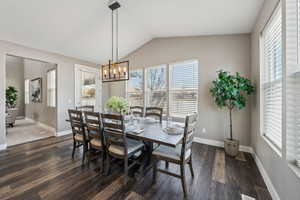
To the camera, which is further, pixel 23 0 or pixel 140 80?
pixel 140 80

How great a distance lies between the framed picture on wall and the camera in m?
5.41

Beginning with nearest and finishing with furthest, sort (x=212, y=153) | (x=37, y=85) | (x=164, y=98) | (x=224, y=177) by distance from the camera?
(x=224, y=177)
(x=212, y=153)
(x=164, y=98)
(x=37, y=85)

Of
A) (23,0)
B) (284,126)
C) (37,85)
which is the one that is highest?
(23,0)

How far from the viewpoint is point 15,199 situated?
63.2 inches

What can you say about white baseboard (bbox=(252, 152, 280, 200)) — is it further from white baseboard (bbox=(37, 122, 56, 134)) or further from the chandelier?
white baseboard (bbox=(37, 122, 56, 134))

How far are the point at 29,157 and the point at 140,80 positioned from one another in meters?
3.55

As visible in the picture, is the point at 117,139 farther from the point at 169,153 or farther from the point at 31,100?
the point at 31,100

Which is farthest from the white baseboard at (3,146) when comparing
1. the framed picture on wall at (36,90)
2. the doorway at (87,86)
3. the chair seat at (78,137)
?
the framed picture on wall at (36,90)

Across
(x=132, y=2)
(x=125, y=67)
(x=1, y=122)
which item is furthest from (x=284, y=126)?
(x=1, y=122)

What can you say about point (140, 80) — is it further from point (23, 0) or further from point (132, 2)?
point (23, 0)

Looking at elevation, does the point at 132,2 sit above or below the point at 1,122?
above

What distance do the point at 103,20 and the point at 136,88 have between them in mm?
2340

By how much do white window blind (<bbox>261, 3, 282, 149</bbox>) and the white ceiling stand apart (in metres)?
0.60

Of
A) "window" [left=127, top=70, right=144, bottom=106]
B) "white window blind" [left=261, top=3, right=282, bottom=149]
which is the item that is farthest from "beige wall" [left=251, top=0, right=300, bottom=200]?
"window" [left=127, top=70, right=144, bottom=106]
